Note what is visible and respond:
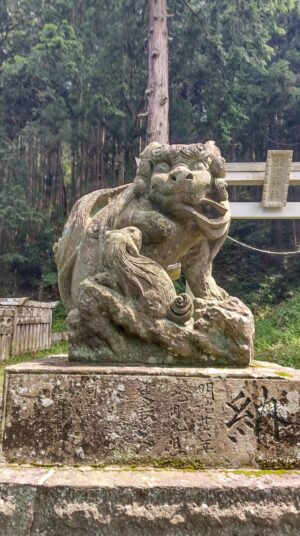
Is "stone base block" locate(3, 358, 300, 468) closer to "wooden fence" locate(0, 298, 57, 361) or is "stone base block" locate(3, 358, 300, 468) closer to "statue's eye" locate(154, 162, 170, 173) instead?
"statue's eye" locate(154, 162, 170, 173)

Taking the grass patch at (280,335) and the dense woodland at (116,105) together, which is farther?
the dense woodland at (116,105)

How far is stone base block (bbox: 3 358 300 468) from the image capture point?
5.90 feet

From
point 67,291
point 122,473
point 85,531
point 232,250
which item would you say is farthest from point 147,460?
point 232,250

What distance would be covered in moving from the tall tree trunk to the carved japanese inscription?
193 cm

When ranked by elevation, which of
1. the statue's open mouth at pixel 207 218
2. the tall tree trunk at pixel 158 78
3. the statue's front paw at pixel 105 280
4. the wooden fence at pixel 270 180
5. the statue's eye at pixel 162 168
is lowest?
the statue's front paw at pixel 105 280

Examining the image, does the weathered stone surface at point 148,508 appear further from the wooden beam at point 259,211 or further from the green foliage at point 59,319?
the green foliage at point 59,319

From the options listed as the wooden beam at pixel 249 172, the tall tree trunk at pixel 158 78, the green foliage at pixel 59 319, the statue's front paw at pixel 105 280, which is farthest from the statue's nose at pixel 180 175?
the green foliage at pixel 59 319

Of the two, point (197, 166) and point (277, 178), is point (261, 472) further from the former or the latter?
point (277, 178)

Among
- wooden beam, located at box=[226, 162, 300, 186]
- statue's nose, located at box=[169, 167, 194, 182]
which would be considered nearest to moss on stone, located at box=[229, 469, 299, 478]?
statue's nose, located at box=[169, 167, 194, 182]

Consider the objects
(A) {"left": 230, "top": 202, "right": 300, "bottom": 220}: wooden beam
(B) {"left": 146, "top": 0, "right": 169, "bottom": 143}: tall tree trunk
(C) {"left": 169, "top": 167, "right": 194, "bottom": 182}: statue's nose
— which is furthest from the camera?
(B) {"left": 146, "top": 0, "right": 169, "bottom": 143}: tall tree trunk

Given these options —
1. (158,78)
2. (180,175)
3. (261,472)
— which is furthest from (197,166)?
(158,78)

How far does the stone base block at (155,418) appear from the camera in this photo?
5.90 ft

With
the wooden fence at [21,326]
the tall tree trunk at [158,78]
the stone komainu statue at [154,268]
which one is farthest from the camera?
the tall tree trunk at [158,78]

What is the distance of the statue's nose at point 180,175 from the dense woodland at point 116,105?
9434 mm
